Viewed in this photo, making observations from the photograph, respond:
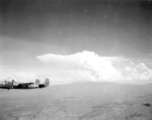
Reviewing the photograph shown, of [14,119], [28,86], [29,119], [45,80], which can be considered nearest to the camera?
[28,86]

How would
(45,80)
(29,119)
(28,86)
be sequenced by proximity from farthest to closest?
(29,119) < (45,80) < (28,86)

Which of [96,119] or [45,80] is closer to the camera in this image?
[45,80]

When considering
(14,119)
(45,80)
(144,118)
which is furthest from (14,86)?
(144,118)

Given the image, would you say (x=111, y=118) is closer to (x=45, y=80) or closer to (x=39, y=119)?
(x=39, y=119)

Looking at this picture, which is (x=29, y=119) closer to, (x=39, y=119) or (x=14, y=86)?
(x=39, y=119)

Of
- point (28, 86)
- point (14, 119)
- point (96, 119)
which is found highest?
point (28, 86)

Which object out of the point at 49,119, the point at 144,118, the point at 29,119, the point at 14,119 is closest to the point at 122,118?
the point at 144,118

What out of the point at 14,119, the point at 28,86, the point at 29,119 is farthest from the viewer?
the point at 29,119

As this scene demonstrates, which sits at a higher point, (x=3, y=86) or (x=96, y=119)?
(x=3, y=86)

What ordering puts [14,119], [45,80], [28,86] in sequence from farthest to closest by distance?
[14,119] < [45,80] < [28,86]
